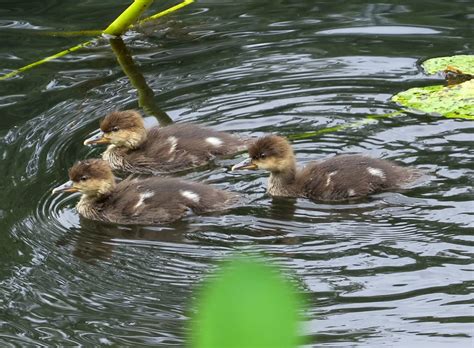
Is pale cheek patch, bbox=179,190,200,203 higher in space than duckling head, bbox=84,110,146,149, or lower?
lower

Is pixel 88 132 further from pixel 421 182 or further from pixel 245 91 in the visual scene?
pixel 421 182

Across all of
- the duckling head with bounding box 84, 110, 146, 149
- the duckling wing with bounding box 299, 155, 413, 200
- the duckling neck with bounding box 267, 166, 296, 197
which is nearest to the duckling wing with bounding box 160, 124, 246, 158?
the duckling head with bounding box 84, 110, 146, 149

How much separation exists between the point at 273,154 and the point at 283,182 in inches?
6.5

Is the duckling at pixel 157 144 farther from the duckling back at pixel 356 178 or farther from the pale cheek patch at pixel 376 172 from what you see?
the pale cheek patch at pixel 376 172

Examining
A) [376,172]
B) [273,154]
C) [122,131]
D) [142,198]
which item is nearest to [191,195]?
[142,198]

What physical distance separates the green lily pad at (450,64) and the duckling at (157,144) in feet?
5.25

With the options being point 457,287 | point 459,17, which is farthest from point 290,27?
point 457,287

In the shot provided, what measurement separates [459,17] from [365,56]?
4.08 feet

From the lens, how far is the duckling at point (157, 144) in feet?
16.7

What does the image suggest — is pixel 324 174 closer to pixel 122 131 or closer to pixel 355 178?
pixel 355 178

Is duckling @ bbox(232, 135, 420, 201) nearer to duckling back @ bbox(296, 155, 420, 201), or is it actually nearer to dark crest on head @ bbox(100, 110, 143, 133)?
duckling back @ bbox(296, 155, 420, 201)

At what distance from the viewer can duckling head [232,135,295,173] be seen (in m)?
4.55

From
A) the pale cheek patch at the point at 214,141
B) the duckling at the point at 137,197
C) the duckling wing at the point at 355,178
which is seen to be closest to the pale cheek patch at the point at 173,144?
the pale cheek patch at the point at 214,141

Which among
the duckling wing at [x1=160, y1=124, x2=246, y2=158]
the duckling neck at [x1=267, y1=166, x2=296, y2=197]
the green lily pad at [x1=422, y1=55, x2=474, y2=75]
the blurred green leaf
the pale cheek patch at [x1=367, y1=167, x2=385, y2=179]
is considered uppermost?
the blurred green leaf
